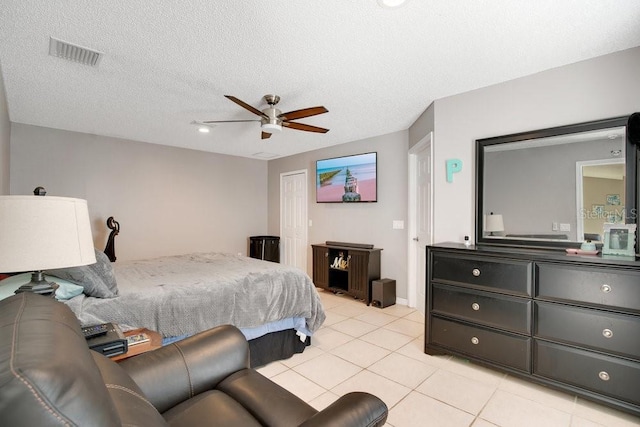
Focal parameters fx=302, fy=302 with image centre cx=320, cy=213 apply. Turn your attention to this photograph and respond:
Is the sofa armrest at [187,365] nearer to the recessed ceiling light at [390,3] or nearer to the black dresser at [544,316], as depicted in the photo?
the black dresser at [544,316]

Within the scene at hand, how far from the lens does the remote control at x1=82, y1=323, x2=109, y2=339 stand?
1435 millimetres

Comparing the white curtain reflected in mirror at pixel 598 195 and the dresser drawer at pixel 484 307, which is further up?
the white curtain reflected in mirror at pixel 598 195

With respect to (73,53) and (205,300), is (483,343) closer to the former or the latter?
(205,300)

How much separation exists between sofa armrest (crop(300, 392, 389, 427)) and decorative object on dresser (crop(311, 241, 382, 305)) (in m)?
3.18

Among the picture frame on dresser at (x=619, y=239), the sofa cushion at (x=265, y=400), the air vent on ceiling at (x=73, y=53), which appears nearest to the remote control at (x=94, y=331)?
the sofa cushion at (x=265, y=400)

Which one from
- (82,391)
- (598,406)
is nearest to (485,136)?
(598,406)

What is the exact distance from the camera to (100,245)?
173 inches

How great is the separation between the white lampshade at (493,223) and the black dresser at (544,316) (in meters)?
0.32

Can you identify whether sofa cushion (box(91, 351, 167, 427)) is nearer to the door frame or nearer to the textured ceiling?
the textured ceiling

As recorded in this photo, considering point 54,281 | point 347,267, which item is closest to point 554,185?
point 347,267

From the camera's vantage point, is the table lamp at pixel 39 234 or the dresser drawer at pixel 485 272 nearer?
the table lamp at pixel 39 234

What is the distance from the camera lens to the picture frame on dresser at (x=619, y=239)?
203 cm

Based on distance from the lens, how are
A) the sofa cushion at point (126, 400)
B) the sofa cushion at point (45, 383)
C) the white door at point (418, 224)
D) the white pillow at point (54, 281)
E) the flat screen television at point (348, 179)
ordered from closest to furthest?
1. the sofa cushion at point (45, 383)
2. the sofa cushion at point (126, 400)
3. the white pillow at point (54, 281)
4. the white door at point (418, 224)
5. the flat screen television at point (348, 179)

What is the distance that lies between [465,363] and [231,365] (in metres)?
2.07
